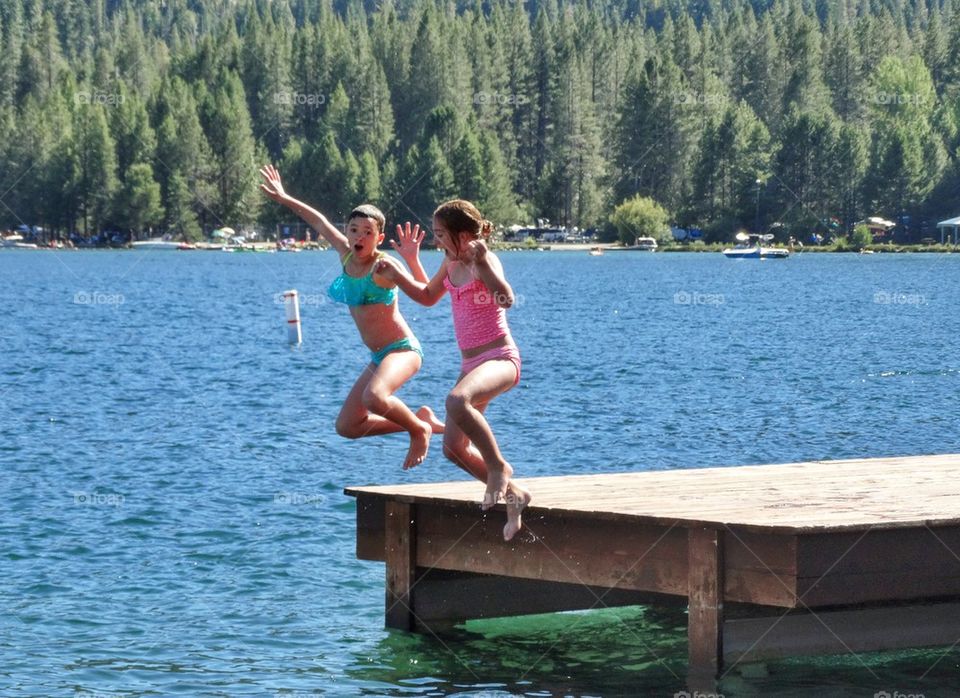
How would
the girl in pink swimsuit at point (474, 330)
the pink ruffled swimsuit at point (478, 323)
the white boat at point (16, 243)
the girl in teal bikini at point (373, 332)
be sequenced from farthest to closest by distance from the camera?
the white boat at point (16, 243) < the girl in teal bikini at point (373, 332) < the pink ruffled swimsuit at point (478, 323) < the girl in pink swimsuit at point (474, 330)

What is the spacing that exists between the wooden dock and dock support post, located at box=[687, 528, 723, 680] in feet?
0.04

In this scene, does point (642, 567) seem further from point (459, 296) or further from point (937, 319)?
point (937, 319)

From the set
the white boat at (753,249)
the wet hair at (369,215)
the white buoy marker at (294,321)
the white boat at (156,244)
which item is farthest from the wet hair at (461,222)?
the white boat at (156,244)

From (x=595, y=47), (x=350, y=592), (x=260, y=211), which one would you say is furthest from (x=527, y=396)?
(x=595, y=47)

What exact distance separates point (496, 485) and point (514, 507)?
0.64 feet

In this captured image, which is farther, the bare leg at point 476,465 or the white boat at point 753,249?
the white boat at point 753,249

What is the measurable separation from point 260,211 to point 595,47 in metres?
43.2

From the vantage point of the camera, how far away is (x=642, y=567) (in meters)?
10.4

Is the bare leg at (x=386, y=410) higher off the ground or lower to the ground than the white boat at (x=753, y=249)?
higher

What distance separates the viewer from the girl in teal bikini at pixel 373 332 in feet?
36.5

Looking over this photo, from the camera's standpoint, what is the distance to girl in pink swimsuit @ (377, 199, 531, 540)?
33.0 ft

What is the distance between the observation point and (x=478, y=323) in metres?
10.4

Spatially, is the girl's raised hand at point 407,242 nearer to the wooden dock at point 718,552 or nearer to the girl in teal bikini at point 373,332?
the girl in teal bikini at point 373,332

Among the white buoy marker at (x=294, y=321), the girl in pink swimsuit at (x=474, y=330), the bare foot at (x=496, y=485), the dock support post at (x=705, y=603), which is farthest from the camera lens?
the white buoy marker at (x=294, y=321)
